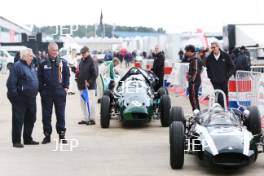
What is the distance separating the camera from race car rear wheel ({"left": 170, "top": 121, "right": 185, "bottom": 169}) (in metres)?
8.46

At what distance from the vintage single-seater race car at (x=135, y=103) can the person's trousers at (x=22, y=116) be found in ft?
7.81

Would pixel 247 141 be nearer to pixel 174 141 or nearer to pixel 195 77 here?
pixel 174 141

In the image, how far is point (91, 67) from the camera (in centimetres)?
1379

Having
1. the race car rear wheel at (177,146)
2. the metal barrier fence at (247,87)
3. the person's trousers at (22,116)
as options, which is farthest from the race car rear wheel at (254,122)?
the metal barrier fence at (247,87)

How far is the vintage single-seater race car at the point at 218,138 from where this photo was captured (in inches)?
316

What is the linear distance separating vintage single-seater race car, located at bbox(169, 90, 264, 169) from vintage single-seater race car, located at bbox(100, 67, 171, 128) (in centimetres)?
324

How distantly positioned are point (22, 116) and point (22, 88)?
49 centimetres

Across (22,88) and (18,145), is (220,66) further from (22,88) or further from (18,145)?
(18,145)

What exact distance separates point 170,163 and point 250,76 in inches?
262

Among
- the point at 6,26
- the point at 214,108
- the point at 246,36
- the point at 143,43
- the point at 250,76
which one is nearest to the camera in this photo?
the point at 214,108

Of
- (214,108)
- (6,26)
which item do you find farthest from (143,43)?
(214,108)

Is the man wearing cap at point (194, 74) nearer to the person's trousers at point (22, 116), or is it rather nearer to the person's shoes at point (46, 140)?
the person's shoes at point (46, 140)

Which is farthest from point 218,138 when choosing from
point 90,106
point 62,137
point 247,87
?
point 247,87

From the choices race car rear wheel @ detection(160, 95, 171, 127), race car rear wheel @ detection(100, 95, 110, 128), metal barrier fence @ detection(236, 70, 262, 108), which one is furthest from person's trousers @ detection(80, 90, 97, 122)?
metal barrier fence @ detection(236, 70, 262, 108)
